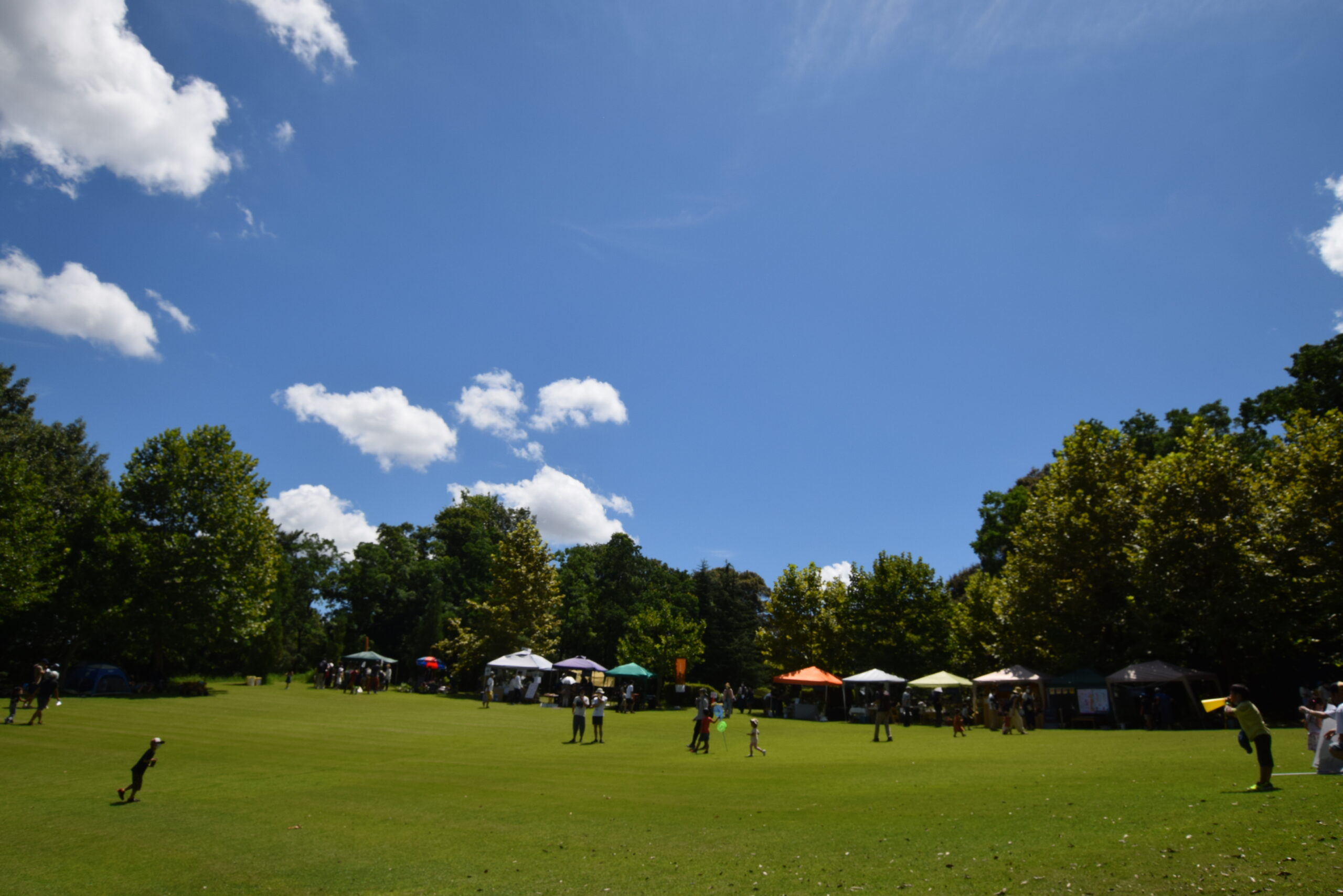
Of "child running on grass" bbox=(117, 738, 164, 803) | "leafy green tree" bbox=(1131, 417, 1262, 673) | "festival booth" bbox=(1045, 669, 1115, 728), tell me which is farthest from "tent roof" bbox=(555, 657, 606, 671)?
"child running on grass" bbox=(117, 738, 164, 803)

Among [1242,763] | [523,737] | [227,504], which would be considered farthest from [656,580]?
[1242,763]

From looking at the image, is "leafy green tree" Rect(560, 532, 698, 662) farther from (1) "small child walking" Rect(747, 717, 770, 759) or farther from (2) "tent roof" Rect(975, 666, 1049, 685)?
(1) "small child walking" Rect(747, 717, 770, 759)

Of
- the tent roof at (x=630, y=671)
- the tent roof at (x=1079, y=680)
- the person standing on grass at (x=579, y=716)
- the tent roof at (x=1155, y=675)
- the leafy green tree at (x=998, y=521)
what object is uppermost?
the leafy green tree at (x=998, y=521)

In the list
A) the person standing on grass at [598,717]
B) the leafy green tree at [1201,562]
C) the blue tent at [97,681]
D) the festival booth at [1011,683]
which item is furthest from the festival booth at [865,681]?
the blue tent at [97,681]

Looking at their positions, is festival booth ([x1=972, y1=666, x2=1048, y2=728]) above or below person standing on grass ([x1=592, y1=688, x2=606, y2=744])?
above

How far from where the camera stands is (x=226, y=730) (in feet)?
68.5

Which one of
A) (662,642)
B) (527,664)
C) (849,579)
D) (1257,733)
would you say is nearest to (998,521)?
(849,579)

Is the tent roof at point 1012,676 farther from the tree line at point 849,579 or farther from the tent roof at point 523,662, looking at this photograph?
the tent roof at point 523,662

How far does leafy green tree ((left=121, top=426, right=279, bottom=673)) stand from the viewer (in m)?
36.8

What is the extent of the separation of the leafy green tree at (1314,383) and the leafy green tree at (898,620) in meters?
20.0

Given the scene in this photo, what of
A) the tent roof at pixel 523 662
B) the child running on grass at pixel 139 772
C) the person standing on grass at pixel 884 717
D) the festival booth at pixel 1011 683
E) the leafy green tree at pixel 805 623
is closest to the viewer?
the child running on grass at pixel 139 772

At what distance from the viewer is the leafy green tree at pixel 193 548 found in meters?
36.8

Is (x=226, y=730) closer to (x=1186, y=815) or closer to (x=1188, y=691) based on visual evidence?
(x=1186, y=815)

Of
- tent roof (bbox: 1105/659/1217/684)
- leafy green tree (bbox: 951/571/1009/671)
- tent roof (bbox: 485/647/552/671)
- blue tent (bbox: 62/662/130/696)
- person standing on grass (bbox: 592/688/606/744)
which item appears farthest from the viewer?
tent roof (bbox: 485/647/552/671)
